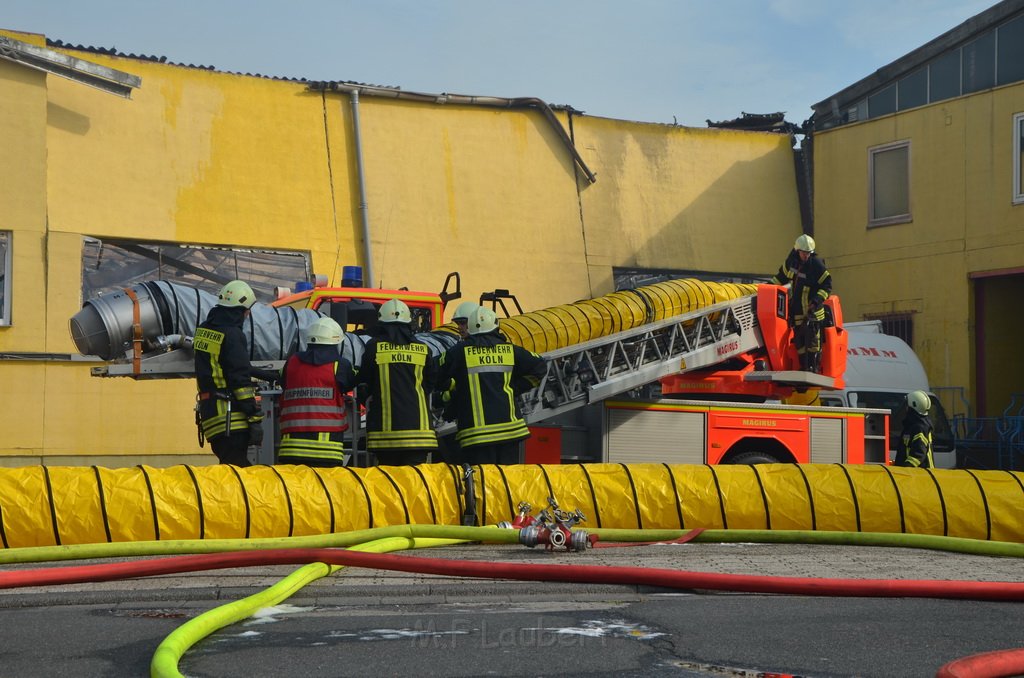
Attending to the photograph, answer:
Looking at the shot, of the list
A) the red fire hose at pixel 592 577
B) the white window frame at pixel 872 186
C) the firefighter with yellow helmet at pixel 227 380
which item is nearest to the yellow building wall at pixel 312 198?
the white window frame at pixel 872 186

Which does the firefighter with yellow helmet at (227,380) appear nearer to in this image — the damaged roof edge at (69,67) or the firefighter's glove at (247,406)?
the firefighter's glove at (247,406)

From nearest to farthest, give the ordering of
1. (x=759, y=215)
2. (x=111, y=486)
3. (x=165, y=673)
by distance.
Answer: (x=165, y=673), (x=111, y=486), (x=759, y=215)

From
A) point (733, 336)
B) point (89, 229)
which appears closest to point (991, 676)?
point (733, 336)

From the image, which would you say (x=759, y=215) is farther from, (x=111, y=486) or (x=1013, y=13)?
(x=111, y=486)

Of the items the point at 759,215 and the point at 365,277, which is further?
the point at 759,215

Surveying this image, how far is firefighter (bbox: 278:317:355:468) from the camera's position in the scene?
8852 mm

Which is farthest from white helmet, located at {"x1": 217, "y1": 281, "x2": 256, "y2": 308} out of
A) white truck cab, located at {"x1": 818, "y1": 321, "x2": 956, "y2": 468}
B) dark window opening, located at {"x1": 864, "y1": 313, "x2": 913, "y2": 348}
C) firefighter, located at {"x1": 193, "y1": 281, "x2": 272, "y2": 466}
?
dark window opening, located at {"x1": 864, "y1": 313, "x2": 913, "y2": 348}

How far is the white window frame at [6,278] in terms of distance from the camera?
671 inches

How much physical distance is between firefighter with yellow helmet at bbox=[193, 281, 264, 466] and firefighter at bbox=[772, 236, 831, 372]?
578cm

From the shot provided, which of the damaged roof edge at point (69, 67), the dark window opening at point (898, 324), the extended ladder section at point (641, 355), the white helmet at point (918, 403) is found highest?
the damaged roof edge at point (69, 67)

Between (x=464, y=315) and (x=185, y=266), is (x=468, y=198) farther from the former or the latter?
(x=464, y=315)

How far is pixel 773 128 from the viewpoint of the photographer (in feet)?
80.3

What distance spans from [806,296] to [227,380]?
629 centimetres

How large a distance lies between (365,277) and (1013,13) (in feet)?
39.0
